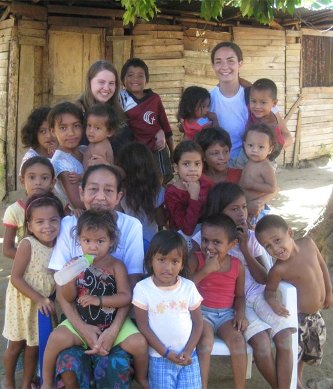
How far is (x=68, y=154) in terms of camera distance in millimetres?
3217

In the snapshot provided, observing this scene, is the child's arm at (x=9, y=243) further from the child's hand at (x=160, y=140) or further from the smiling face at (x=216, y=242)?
the child's hand at (x=160, y=140)

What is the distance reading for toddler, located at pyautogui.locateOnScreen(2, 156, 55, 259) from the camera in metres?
2.99

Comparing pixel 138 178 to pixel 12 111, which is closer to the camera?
pixel 138 178

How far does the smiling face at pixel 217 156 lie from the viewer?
129 inches

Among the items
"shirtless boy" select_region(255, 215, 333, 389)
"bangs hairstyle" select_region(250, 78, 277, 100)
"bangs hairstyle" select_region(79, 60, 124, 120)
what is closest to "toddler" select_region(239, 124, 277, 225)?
"bangs hairstyle" select_region(250, 78, 277, 100)

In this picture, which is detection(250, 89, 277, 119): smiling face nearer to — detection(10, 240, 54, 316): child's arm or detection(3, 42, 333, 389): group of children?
detection(3, 42, 333, 389): group of children

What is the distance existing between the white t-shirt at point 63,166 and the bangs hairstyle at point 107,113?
0.28 m

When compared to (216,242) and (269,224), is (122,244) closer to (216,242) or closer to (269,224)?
(216,242)

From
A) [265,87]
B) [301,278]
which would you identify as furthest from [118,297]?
[265,87]

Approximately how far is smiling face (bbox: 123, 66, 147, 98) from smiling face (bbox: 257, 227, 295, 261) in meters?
1.53

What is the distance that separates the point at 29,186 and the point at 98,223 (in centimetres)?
69

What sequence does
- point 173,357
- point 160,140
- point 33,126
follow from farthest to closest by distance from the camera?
point 160,140 < point 33,126 < point 173,357

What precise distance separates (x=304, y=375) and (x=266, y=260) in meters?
0.78

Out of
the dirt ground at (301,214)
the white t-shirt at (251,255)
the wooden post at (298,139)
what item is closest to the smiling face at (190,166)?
the white t-shirt at (251,255)
